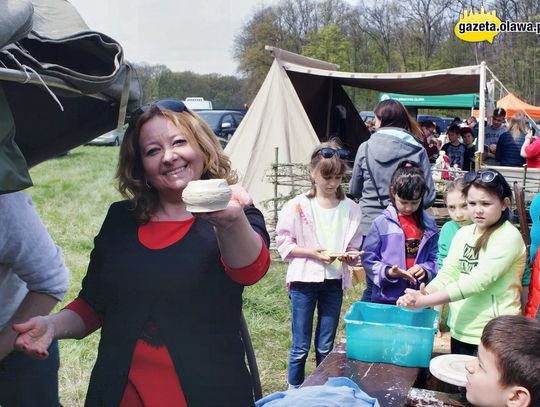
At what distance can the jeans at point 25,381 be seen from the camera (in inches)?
88.4

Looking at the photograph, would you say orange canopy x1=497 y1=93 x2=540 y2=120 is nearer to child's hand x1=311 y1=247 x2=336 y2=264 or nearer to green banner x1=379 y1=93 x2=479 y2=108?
green banner x1=379 y1=93 x2=479 y2=108

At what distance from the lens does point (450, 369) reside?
8.63ft

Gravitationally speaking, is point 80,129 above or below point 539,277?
above

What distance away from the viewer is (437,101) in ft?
78.6

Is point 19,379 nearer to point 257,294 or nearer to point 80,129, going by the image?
point 80,129

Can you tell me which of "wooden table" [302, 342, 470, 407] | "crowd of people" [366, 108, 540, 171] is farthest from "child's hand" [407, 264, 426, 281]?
"crowd of people" [366, 108, 540, 171]

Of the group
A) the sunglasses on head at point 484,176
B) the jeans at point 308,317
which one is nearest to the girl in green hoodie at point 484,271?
the sunglasses on head at point 484,176

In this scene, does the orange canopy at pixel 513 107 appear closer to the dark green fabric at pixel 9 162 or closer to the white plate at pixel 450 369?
the white plate at pixel 450 369

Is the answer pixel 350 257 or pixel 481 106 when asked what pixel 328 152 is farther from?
pixel 481 106

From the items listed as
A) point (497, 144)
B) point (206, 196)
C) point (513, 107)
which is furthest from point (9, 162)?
point (513, 107)

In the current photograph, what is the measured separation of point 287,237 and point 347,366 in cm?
128

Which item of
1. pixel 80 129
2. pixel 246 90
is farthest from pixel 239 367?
pixel 246 90

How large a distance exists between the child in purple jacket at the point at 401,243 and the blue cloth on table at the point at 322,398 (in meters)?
1.54

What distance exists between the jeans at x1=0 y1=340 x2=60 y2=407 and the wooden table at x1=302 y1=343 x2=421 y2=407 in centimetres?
100
